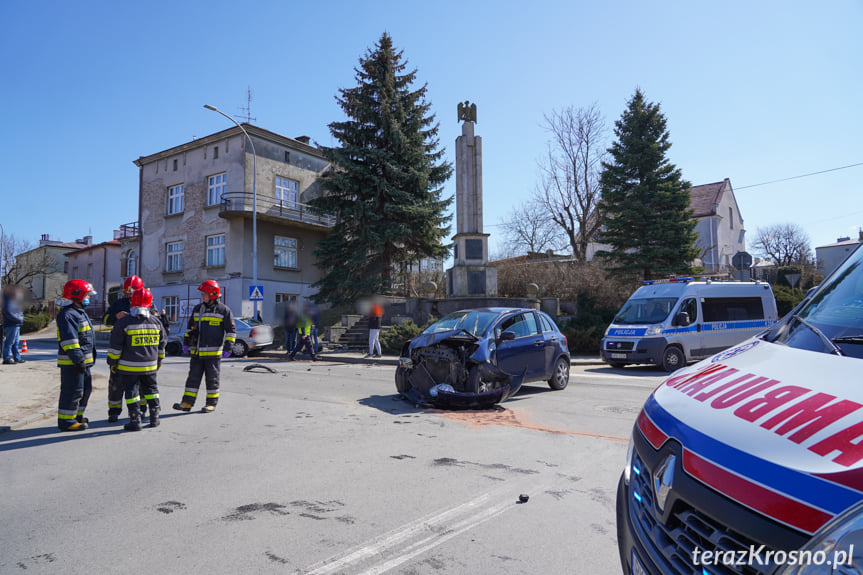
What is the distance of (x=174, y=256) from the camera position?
115ft

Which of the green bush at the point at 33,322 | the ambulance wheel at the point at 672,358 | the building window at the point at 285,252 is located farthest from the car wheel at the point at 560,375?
the green bush at the point at 33,322

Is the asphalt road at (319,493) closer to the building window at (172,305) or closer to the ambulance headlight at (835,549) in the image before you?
the ambulance headlight at (835,549)

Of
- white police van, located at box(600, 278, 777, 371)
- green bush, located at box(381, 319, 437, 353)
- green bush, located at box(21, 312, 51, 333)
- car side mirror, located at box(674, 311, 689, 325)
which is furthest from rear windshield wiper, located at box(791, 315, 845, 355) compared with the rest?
green bush, located at box(21, 312, 51, 333)

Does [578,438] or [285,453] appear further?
[578,438]

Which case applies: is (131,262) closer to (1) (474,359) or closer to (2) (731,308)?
(1) (474,359)

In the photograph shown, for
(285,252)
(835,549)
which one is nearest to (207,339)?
(835,549)

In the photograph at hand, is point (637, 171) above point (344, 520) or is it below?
above

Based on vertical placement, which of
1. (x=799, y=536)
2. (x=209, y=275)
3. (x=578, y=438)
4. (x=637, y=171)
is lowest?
(x=578, y=438)

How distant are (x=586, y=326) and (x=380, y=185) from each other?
12716mm

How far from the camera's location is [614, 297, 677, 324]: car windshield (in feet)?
46.3

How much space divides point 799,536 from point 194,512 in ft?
12.7

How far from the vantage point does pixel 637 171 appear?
2558 centimetres

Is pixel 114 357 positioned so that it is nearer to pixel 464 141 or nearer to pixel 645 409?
pixel 645 409

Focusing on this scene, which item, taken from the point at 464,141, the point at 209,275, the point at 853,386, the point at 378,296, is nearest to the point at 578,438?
the point at 853,386
